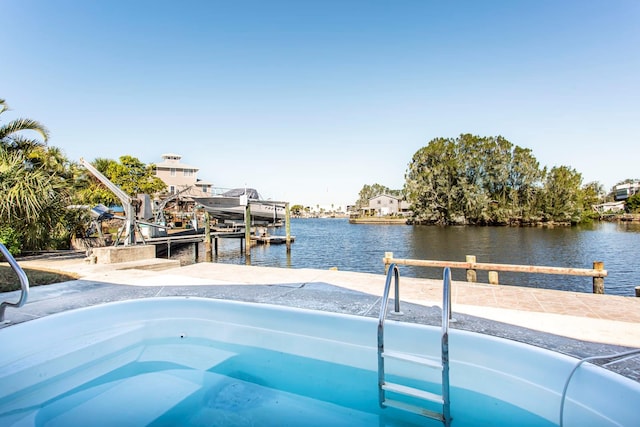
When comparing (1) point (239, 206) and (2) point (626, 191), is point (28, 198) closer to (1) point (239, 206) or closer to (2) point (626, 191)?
(1) point (239, 206)

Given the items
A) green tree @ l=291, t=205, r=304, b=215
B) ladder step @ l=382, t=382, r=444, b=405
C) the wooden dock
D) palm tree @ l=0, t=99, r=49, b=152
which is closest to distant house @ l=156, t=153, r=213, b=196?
the wooden dock

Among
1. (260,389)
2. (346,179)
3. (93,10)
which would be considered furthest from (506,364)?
(346,179)

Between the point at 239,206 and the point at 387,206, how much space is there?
54509 millimetres

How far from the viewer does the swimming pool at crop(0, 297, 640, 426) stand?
2.66 m

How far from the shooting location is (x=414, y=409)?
274 centimetres

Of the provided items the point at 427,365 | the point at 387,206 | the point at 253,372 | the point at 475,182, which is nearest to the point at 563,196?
the point at 475,182

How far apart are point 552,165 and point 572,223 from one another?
27.1ft

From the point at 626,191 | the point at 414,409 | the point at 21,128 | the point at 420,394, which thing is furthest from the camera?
the point at 626,191

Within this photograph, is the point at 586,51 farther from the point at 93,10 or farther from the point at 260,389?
the point at 93,10

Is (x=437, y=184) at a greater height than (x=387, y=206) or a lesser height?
greater

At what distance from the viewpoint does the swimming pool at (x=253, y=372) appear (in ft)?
8.72

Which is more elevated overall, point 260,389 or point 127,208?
point 127,208

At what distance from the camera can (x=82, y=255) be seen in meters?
10.9

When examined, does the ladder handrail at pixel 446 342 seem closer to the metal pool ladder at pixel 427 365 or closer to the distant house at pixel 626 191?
the metal pool ladder at pixel 427 365
